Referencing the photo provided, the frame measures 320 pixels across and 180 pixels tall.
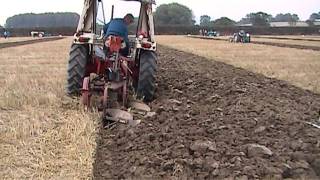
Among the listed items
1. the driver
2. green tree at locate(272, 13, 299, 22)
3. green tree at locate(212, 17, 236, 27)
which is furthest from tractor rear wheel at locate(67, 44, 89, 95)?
green tree at locate(272, 13, 299, 22)

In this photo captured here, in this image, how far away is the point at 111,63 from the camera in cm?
904

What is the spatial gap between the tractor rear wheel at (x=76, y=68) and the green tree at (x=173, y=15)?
352 ft

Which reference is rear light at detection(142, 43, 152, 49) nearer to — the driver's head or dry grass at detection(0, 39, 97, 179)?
the driver's head

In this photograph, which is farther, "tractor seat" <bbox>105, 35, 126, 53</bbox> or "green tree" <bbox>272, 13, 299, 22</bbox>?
"green tree" <bbox>272, 13, 299, 22</bbox>

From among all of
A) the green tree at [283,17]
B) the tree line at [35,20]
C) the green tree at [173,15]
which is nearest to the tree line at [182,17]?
the green tree at [173,15]

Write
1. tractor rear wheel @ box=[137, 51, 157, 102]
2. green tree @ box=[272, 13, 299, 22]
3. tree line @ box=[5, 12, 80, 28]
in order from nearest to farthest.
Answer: tractor rear wheel @ box=[137, 51, 157, 102]
tree line @ box=[5, 12, 80, 28]
green tree @ box=[272, 13, 299, 22]

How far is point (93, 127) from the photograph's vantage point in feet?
23.0

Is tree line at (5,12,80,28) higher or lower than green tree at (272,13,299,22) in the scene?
lower

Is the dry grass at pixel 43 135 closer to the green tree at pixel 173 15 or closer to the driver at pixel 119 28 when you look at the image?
the driver at pixel 119 28

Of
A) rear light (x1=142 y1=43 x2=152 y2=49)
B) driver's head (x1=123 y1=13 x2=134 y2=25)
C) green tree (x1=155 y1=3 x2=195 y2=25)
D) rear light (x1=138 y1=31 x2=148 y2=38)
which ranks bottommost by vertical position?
rear light (x1=142 y1=43 x2=152 y2=49)

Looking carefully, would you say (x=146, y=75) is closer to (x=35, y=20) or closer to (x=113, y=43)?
(x=113, y=43)

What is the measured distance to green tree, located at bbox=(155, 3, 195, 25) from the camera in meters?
120

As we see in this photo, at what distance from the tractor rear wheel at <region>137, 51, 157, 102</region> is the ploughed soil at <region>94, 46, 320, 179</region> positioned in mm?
239

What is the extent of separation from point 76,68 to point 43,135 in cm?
302
